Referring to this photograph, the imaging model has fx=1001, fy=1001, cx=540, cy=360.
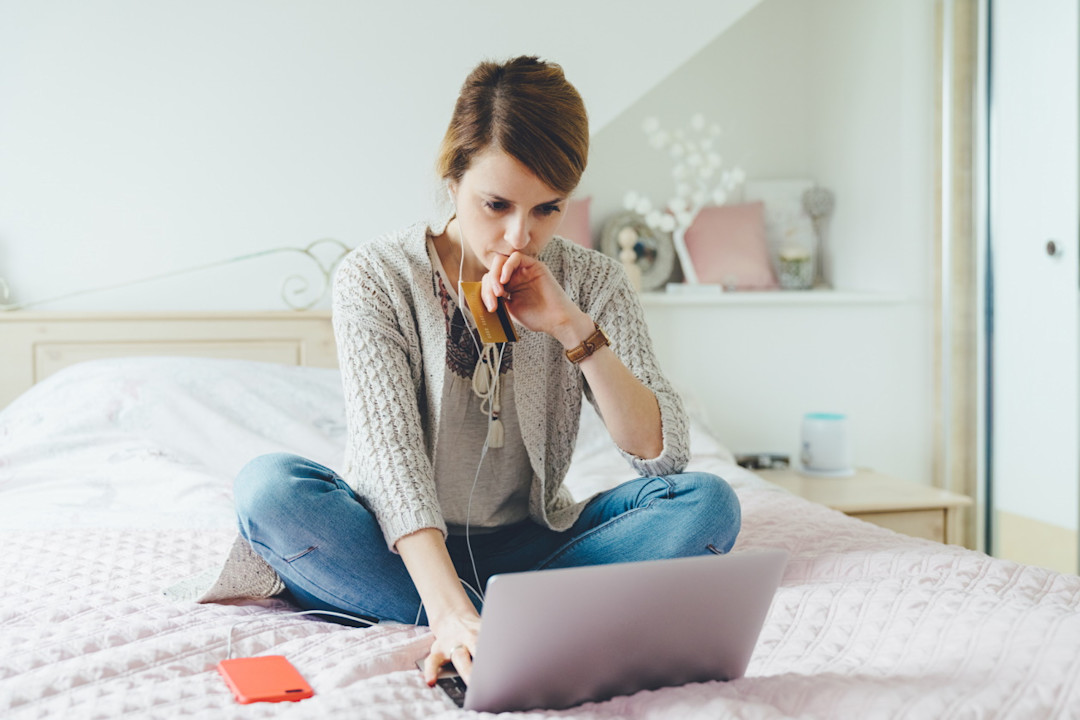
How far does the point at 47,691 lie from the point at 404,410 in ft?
1.52

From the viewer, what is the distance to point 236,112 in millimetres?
2438

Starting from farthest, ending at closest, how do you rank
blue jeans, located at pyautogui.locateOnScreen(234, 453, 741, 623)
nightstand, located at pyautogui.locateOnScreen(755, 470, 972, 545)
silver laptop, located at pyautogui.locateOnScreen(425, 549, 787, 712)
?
nightstand, located at pyautogui.locateOnScreen(755, 470, 972, 545) → blue jeans, located at pyautogui.locateOnScreen(234, 453, 741, 623) → silver laptop, located at pyautogui.locateOnScreen(425, 549, 787, 712)

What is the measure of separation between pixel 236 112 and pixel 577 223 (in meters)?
0.93

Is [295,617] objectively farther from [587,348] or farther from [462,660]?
[587,348]

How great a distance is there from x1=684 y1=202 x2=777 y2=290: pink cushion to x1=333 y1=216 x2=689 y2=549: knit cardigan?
1.54 m

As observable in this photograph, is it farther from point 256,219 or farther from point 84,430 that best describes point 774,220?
point 84,430

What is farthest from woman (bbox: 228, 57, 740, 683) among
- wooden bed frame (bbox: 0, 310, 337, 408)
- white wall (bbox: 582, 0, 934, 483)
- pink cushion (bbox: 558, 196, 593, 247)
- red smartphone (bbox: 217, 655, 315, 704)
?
white wall (bbox: 582, 0, 934, 483)

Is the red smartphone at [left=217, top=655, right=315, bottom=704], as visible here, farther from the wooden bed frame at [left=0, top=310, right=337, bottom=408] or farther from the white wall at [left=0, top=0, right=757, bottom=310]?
the white wall at [left=0, top=0, right=757, bottom=310]

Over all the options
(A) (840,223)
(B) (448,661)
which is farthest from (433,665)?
(A) (840,223)

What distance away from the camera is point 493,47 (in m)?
2.51

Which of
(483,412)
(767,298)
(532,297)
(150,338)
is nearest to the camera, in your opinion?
(532,297)

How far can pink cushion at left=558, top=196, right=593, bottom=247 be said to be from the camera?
2.76 m

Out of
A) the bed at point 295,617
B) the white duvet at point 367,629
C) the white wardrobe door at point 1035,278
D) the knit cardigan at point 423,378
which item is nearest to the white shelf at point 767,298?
the white wardrobe door at point 1035,278

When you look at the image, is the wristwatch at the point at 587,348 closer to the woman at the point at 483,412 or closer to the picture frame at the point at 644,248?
the woman at the point at 483,412
